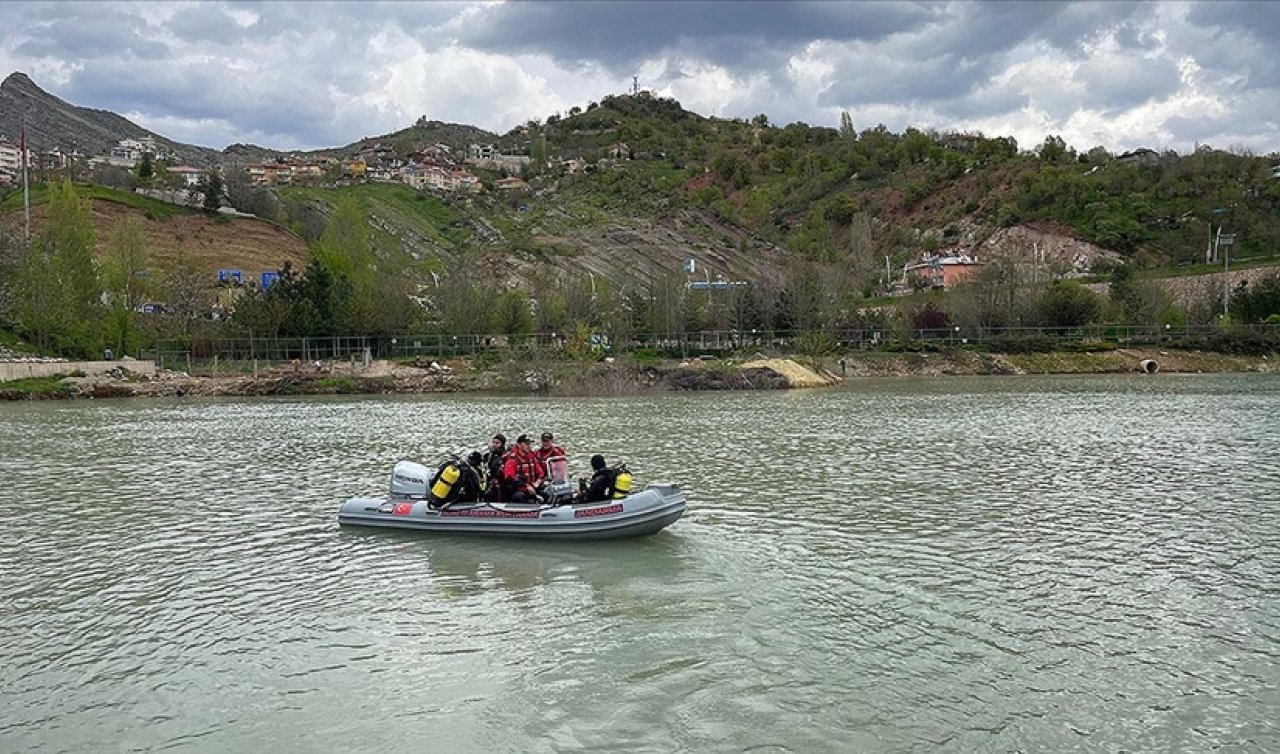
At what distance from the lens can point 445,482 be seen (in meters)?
18.0

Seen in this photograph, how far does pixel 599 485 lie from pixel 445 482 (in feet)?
9.74

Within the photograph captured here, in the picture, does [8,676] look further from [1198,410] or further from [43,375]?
[43,375]

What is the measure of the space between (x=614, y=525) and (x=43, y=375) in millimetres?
59471

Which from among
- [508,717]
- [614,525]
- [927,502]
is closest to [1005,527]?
[927,502]

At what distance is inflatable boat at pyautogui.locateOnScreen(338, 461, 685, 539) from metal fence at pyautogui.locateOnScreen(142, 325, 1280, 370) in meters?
55.1

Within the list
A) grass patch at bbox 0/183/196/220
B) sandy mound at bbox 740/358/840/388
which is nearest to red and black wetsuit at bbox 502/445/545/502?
sandy mound at bbox 740/358/840/388

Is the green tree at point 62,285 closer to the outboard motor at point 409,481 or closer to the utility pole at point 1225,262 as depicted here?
the outboard motor at point 409,481

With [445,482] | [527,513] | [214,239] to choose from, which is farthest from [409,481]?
[214,239]

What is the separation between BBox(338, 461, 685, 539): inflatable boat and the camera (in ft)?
54.9

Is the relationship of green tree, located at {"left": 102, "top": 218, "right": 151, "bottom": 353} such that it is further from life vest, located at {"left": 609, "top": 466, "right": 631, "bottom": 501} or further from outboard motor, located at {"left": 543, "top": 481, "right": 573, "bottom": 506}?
life vest, located at {"left": 609, "top": 466, "right": 631, "bottom": 501}

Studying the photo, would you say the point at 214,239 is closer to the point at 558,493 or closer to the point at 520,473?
the point at 520,473

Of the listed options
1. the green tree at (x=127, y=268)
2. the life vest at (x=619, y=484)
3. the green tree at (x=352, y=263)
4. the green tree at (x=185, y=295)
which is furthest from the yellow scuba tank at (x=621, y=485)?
the green tree at (x=127, y=268)

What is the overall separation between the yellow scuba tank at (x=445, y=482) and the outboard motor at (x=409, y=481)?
91 centimetres

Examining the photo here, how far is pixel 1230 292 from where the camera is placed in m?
93.0
